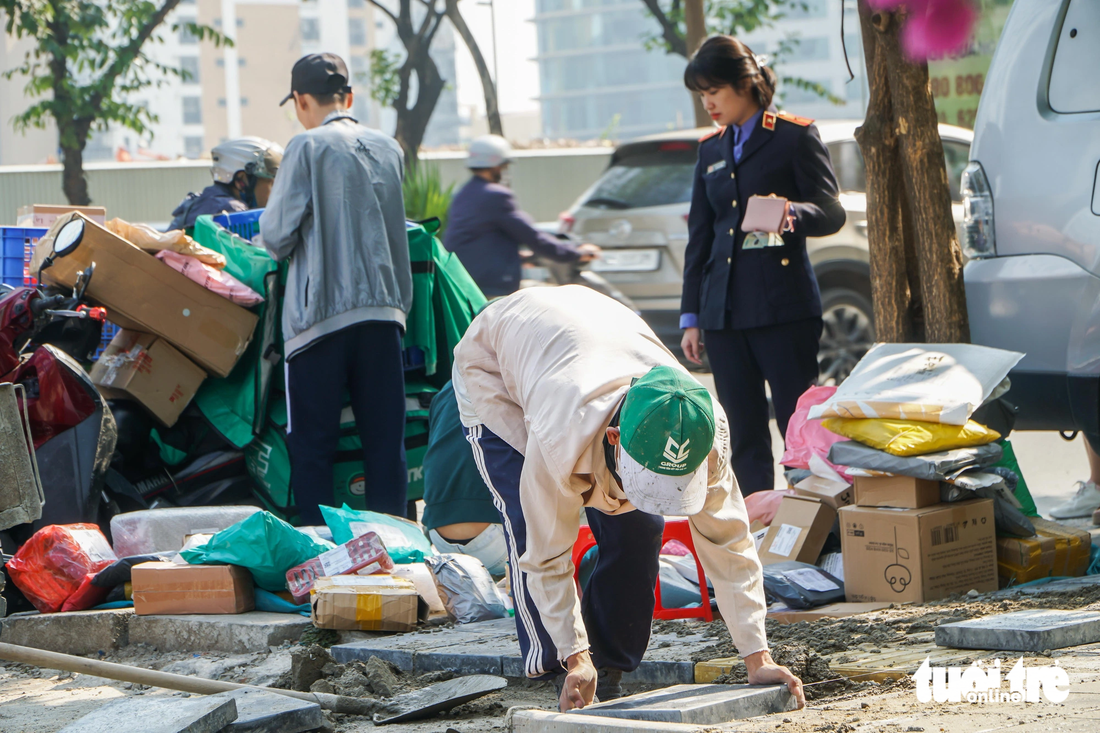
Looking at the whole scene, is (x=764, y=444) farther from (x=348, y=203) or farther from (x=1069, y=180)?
(x=348, y=203)

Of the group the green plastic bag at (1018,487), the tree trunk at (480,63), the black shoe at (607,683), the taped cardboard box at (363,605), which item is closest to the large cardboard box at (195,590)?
the taped cardboard box at (363,605)

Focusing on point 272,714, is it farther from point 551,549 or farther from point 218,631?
point 218,631

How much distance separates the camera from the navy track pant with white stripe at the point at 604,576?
3.01 metres

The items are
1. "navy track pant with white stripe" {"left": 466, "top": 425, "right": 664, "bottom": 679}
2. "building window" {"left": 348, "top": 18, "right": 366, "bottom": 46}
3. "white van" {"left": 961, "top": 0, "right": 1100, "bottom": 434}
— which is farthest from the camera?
"building window" {"left": 348, "top": 18, "right": 366, "bottom": 46}

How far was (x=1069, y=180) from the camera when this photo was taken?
14.3ft

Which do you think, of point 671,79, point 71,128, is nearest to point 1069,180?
point 71,128

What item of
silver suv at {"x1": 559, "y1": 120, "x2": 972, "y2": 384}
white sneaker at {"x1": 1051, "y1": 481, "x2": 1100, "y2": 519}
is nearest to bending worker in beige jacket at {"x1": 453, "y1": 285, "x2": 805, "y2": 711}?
white sneaker at {"x1": 1051, "y1": 481, "x2": 1100, "y2": 519}

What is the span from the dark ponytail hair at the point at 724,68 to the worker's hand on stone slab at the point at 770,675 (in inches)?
96.1

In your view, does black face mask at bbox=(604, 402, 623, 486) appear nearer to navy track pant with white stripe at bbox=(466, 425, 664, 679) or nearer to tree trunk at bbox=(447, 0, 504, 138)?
navy track pant with white stripe at bbox=(466, 425, 664, 679)

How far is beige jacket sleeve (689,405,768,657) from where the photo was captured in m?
2.66

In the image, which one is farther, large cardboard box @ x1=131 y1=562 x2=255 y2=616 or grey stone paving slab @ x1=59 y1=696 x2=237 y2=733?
large cardboard box @ x1=131 y1=562 x2=255 y2=616

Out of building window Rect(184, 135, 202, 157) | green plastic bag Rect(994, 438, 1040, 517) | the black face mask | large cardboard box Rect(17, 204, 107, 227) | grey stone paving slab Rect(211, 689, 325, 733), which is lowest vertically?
grey stone paving slab Rect(211, 689, 325, 733)

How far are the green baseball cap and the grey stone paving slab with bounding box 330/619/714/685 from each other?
1034 mm

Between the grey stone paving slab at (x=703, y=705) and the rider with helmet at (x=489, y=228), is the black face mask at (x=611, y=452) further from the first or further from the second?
the rider with helmet at (x=489, y=228)
